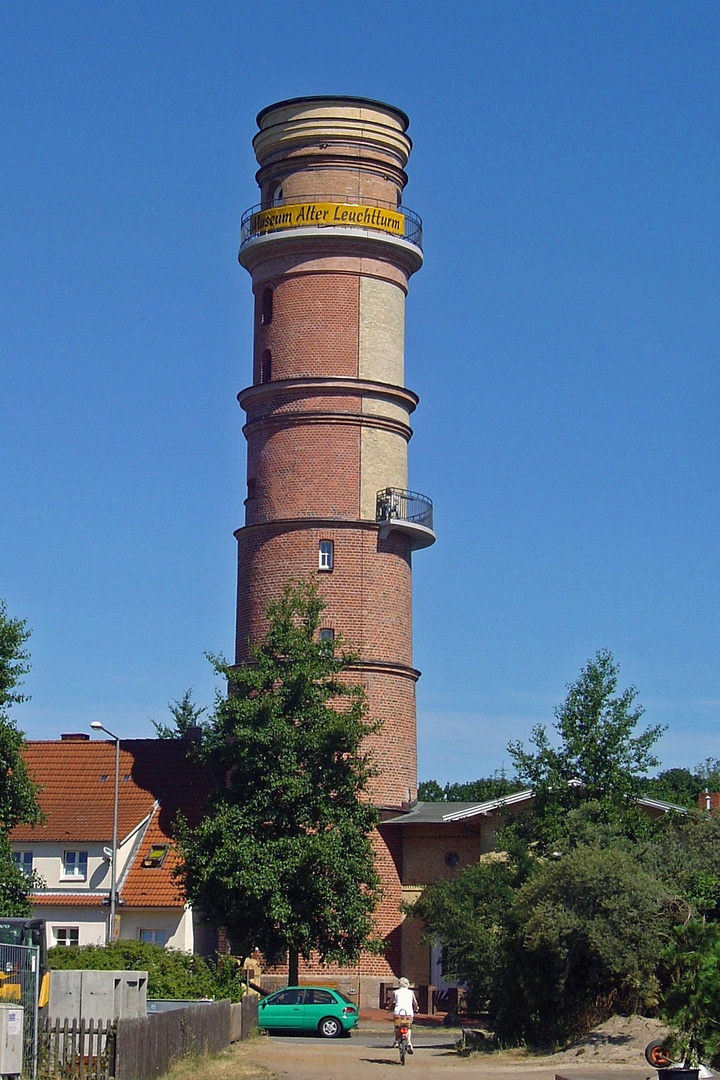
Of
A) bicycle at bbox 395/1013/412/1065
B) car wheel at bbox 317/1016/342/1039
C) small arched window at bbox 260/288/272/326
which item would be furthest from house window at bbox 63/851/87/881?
bicycle at bbox 395/1013/412/1065

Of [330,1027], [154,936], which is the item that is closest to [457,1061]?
[330,1027]

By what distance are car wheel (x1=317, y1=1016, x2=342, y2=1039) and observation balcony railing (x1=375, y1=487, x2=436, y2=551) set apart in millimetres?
15784

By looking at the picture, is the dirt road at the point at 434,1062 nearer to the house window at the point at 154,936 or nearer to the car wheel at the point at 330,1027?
the car wheel at the point at 330,1027

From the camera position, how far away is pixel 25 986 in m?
22.9

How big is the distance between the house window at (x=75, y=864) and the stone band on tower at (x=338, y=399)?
7607mm

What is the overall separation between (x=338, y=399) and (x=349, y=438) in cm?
124

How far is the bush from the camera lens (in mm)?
31031

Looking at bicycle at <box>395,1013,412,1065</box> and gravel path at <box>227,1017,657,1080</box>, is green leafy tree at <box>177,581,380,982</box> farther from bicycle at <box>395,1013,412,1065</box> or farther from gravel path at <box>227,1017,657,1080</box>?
bicycle at <box>395,1013,412,1065</box>

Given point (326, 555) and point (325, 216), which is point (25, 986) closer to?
point (326, 555)

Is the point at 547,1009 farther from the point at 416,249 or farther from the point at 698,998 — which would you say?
the point at 416,249

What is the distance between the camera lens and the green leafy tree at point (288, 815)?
39.8 metres

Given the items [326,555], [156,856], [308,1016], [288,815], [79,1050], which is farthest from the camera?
[156,856]

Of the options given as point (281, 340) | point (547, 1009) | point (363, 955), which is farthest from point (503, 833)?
point (281, 340)

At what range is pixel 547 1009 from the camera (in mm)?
31844
